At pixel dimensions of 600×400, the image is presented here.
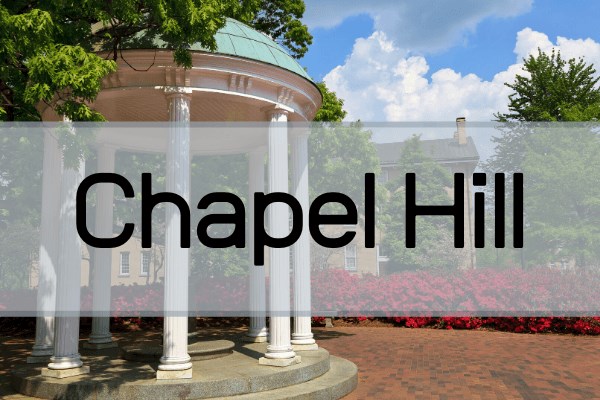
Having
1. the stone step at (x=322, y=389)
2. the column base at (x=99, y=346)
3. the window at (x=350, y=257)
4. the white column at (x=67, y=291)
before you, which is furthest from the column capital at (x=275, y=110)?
the window at (x=350, y=257)

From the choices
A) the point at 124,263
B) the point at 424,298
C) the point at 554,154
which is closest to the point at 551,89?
the point at 554,154

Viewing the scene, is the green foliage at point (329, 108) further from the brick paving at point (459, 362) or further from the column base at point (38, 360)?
the column base at point (38, 360)

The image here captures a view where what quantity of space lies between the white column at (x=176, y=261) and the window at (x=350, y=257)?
44.3m

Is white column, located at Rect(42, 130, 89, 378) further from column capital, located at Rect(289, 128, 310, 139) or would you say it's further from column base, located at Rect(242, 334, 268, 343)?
column capital, located at Rect(289, 128, 310, 139)

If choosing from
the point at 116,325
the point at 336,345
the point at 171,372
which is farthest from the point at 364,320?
the point at 171,372

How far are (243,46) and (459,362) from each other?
9.78 m

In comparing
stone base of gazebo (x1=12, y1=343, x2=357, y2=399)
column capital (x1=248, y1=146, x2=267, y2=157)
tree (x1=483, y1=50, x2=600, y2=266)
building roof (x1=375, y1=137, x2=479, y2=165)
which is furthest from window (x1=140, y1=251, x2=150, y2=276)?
stone base of gazebo (x1=12, y1=343, x2=357, y2=399)

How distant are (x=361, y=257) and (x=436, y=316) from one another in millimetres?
31328

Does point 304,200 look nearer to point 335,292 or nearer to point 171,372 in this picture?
point 171,372

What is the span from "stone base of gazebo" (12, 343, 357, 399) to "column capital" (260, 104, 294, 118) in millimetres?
5472

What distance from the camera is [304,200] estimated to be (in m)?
13.0

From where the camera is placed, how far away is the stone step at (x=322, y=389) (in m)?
9.47

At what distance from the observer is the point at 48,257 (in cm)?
1140

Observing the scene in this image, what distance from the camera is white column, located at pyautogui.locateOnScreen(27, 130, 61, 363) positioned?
37.2 feet
